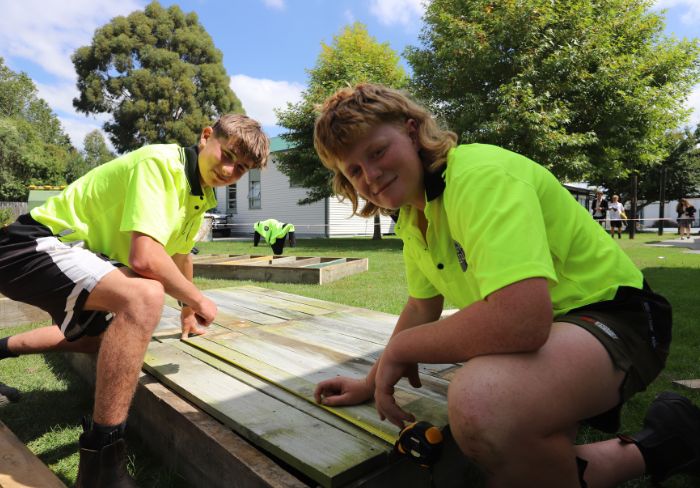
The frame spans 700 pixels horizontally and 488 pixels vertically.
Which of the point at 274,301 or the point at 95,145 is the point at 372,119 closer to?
the point at 274,301

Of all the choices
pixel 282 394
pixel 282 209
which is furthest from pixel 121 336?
pixel 282 209

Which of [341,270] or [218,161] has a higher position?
[218,161]

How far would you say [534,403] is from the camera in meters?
1.17

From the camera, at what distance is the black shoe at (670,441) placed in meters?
1.68

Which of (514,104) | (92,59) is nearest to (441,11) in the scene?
(514,104)

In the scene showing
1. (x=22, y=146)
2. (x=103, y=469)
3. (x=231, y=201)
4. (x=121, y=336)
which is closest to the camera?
(x=103, y=469)

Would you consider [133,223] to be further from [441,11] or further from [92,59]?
[92,59]

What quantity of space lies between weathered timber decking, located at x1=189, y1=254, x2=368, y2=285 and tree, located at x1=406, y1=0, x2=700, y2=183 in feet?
25.4

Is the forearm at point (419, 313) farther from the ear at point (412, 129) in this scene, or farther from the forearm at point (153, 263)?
the forearm at point (153, 263)

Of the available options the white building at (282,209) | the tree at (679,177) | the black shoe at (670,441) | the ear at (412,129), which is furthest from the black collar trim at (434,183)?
the tree at (679,177)

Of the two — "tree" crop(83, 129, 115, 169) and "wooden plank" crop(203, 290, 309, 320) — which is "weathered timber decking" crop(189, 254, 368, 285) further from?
"tree" crop(83, 129, 115, 169)

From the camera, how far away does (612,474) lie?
1.60 meters

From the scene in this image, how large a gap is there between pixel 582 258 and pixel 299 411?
118 centimetres

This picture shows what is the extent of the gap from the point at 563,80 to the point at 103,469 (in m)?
15.1
